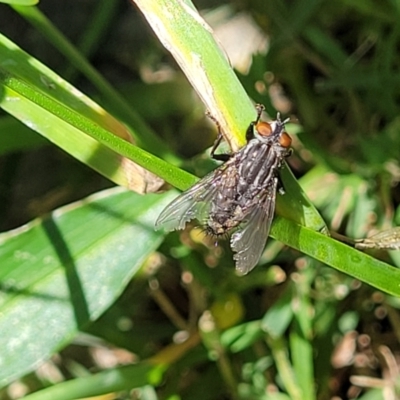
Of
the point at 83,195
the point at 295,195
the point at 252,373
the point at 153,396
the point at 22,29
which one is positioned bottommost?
the point at 252,373

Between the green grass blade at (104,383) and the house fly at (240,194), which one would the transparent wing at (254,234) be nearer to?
the house fly at (240,194)

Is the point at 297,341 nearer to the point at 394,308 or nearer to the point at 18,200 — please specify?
the point at 394,308

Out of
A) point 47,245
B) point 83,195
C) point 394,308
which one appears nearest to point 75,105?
point 47,245

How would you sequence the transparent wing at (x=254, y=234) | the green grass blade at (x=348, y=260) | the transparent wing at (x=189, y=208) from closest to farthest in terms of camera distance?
the green grass blade at (x=348, y=260)
the transparent wing at (x=254, y=234)
the transparent wing at (x=189, y=208)

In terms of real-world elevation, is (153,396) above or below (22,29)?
below

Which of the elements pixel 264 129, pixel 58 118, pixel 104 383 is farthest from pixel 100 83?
pixel 104 383

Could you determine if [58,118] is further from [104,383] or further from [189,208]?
[104,383]

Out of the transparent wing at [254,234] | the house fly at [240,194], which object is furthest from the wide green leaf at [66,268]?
the transparent wing at [254,234]
